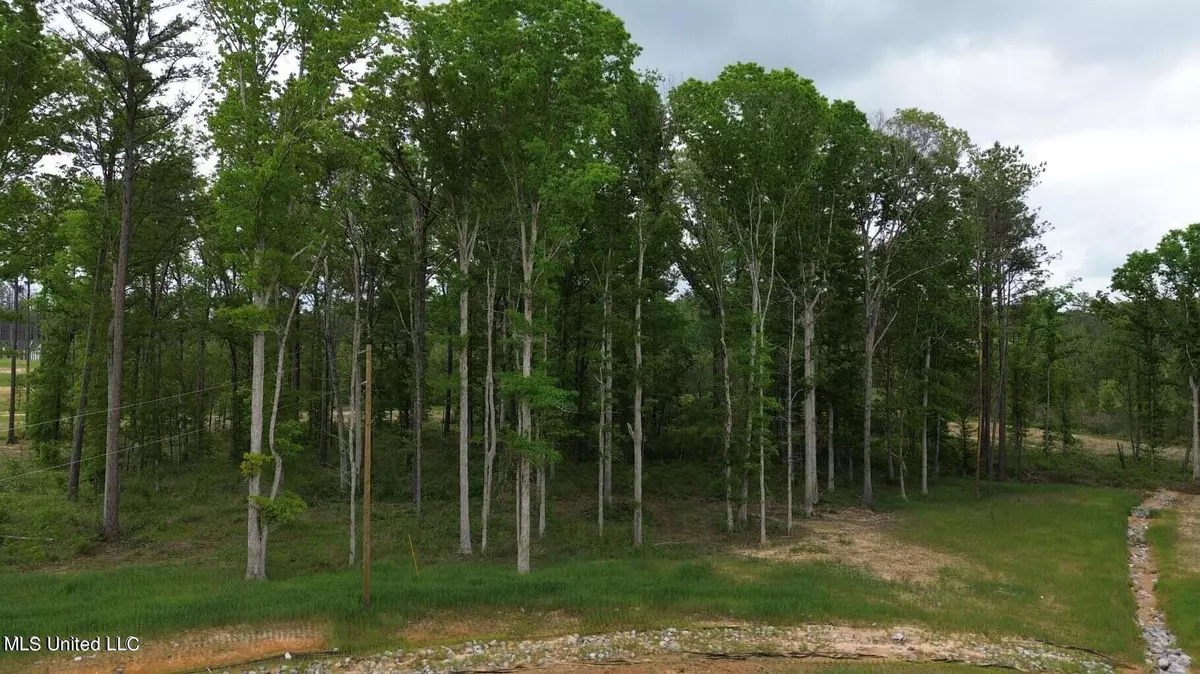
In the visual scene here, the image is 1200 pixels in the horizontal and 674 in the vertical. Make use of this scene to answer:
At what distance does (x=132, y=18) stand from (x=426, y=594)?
1839 centimetres

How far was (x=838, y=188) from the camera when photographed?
27.2m

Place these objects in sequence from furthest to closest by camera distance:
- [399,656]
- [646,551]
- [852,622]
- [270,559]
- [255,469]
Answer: [646,551] → [270,559] → [255,469] → [852,622] → [399,656]

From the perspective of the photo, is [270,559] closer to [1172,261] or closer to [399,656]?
[399,656]

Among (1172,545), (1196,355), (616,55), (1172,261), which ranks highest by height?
(616,55)

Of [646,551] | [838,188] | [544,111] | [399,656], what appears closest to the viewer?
[399,656]

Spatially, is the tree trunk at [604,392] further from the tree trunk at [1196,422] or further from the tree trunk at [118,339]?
the tree trunk at [1196,422]

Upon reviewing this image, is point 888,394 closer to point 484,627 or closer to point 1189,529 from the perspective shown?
point 1189,529

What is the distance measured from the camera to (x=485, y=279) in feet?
81.4

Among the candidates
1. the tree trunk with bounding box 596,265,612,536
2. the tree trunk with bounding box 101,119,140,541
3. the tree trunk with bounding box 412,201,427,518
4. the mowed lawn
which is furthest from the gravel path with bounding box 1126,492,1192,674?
the tree trunk with bounding box 101,119,140,541

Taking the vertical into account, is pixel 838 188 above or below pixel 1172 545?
above

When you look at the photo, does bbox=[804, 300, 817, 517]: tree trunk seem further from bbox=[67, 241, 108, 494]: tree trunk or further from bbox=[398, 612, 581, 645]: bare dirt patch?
bbox=[67, 241, 108, 494]: tree trunk

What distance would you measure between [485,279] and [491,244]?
158cm

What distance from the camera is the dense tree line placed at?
658 inches

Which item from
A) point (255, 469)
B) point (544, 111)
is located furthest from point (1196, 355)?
point (255, 469)
